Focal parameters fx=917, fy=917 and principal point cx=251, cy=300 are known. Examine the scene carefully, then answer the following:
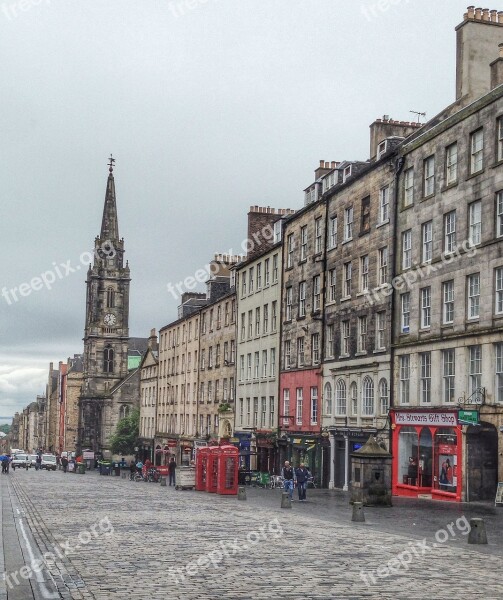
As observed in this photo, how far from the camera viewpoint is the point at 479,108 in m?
34.0

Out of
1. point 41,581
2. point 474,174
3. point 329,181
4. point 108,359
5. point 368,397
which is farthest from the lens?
point 108,359

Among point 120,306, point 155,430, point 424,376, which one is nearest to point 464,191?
point 424,376

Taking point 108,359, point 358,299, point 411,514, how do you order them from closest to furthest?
point 411,514 < point 358,299 < point 108,359

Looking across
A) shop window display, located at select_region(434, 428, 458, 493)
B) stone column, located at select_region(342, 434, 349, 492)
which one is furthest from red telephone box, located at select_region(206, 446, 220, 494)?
shop window display, located at select_region(434, 428, 458, 493)

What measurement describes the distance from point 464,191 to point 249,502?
14.5m

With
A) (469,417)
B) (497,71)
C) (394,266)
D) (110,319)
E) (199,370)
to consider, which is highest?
(497,71)

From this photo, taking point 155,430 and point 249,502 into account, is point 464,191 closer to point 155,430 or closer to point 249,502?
point 249,502

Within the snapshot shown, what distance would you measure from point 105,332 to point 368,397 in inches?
3788

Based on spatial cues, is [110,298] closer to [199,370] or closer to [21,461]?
[21,461]

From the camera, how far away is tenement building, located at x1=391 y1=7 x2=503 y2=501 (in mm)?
32969

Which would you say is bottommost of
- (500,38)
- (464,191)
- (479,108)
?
(464,191)

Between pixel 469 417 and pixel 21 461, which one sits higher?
pixel 469 417

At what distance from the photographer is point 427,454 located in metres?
37.1

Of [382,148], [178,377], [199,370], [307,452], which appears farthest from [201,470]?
[178,377]
